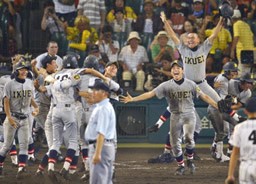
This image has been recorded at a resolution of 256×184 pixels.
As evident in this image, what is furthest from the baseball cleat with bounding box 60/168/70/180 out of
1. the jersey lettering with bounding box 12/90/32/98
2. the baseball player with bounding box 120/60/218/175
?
the baseball player with bounding box 120/60/218/175

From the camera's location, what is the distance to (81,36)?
80.1 feet

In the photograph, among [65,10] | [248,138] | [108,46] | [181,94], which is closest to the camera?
[248,138]

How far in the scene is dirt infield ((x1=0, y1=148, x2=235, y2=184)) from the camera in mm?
16712

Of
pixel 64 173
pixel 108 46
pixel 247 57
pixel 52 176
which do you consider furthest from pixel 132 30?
pixel 52 176

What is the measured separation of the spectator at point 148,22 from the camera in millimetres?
25312

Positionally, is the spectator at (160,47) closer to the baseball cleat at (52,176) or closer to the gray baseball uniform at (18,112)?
the gray baseball uniform at (18,112)

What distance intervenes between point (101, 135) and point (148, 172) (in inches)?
230

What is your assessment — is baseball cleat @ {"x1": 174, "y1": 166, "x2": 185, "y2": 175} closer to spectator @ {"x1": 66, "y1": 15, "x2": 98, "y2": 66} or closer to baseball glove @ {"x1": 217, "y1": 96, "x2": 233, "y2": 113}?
baseball glove @ {"x1": 217, "y1": 96, "x2": 233, "y2": 113}

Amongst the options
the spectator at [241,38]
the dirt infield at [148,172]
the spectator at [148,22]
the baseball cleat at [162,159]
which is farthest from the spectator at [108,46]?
the baseball cleat at [162,159]

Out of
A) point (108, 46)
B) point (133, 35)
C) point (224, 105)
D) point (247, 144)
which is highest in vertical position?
point (133, 35)

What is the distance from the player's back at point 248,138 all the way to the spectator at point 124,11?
13690 mm

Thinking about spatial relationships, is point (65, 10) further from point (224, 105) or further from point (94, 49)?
point (224, 105)

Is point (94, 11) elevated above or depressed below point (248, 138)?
above

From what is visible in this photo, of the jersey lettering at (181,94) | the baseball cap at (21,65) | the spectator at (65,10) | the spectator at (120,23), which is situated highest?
the spectator at (65,10)
